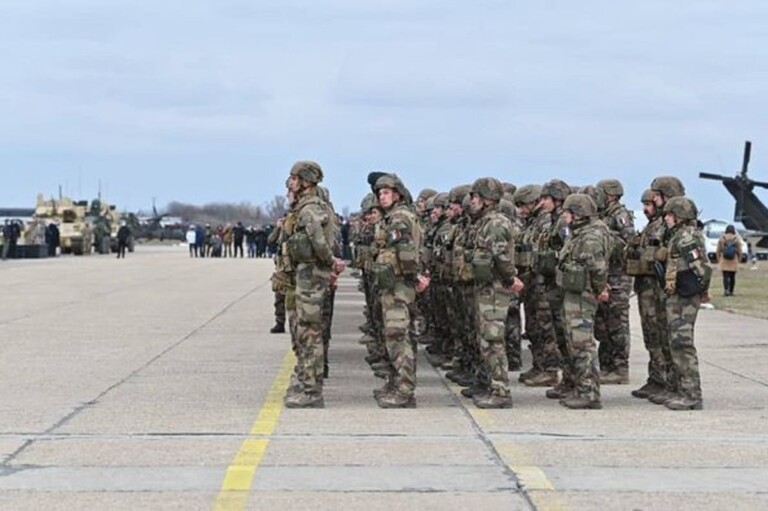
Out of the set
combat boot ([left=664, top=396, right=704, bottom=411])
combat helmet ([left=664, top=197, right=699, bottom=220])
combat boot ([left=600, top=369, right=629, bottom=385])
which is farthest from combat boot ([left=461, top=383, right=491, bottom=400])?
combat helmet ([left=664, top=197, right=699, bottom=220])

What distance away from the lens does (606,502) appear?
7.67m

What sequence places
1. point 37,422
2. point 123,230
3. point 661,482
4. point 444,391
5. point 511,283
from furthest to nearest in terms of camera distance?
point 123,230
point 444,391
point 511,283
point 37,422
point 661,482

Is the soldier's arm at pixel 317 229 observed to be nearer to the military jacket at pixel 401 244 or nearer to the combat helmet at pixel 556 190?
the military jacket at pixel 401 244

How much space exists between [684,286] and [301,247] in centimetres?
310

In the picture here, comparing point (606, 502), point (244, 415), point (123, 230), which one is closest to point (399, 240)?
point (244, 415)

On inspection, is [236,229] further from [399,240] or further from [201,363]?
[399,240]

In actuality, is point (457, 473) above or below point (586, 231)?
below

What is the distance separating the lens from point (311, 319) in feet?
37.1

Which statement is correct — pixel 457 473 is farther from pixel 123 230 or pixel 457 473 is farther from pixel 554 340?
pixel 123 230

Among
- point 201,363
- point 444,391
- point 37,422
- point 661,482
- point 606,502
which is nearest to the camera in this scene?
point 606,502

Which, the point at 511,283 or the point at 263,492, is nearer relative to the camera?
the point at 263,492

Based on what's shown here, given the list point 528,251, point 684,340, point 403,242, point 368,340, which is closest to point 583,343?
point 684,340

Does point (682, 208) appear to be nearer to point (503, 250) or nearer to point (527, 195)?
point (503, 250)

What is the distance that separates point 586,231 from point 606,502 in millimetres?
4225
